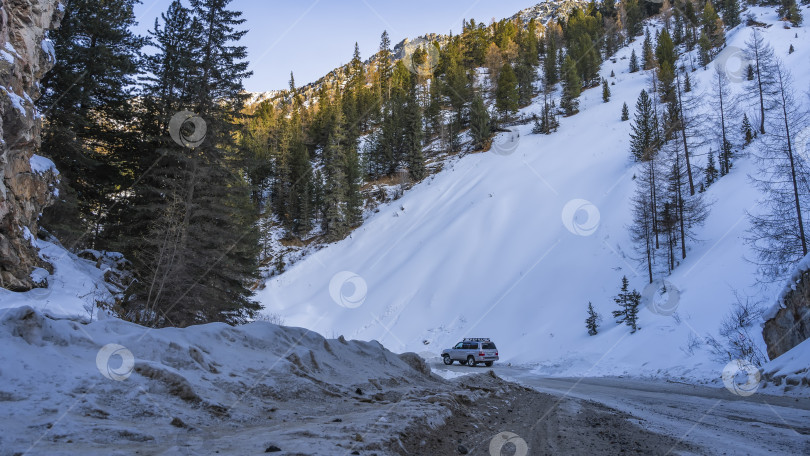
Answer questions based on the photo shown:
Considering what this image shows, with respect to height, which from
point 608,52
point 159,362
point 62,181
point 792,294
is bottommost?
point 792,294

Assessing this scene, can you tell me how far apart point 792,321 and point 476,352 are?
44.1 ft

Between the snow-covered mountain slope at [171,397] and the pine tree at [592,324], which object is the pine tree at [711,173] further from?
the snow-covered mountain slope at [171,397]

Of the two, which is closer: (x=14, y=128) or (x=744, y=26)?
(x=14, y=128)

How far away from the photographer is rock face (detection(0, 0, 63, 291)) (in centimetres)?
1142

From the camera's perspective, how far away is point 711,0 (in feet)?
306

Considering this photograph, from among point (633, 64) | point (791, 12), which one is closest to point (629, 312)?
point (633, 64)

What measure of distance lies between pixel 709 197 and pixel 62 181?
38.0m

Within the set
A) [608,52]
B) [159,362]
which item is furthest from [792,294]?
[608,52]

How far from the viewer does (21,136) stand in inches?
472

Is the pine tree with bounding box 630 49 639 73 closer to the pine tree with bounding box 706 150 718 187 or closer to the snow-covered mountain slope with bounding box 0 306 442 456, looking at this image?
the pine tree with bounding box 706 150 718 187

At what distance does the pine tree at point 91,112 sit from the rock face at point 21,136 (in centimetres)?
381

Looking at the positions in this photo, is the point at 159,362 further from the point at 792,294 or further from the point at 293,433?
the point at 792,294

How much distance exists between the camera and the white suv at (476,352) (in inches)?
875

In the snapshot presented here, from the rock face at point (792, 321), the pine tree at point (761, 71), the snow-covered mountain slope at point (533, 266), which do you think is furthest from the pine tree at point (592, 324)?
the pine tree at point (761, 71)
